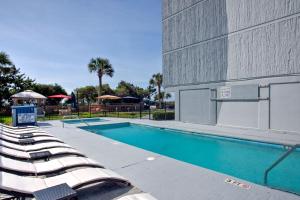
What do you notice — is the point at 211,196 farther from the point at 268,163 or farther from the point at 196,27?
the point at 196,27

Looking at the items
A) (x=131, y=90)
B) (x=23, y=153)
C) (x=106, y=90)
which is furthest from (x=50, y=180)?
(x=131, y=90)

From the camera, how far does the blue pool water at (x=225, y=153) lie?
18.4 feet

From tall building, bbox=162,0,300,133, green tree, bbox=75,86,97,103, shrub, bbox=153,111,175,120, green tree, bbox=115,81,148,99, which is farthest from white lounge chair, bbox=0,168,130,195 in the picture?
green tree, bbox=115,81,148,99

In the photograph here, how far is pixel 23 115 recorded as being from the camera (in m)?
12.0

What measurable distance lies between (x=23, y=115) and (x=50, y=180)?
10.2m

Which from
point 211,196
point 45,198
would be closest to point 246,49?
point 211,196

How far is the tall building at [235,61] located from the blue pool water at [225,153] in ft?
10.9

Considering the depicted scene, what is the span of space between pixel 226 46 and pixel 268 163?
8.93 m

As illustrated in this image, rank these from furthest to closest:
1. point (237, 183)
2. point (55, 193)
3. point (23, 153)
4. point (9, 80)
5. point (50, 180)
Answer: point (9, 80)
point (23, 153)
point (237, 183)
point (50, 180)
point (55, 193)

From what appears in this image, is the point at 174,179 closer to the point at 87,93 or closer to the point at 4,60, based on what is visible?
the point at 4,60

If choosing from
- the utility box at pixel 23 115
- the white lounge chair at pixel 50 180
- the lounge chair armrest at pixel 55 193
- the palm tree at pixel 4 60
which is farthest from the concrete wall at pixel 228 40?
the palm tree at pixel 4 60

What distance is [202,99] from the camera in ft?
49.9

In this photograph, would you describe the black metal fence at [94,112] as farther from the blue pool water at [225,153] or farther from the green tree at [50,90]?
the green tree at [50,90]

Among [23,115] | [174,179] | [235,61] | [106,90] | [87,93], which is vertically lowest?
[174,179]
